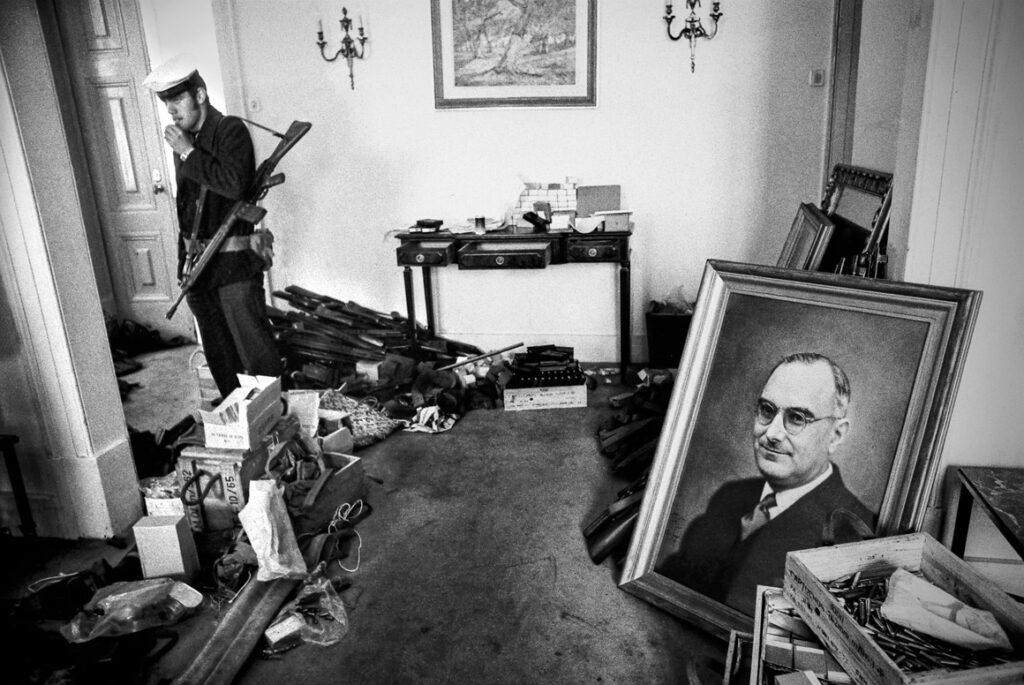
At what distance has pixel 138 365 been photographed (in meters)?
5.62

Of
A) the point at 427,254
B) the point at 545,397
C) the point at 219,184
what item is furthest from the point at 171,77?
the point at 545,397

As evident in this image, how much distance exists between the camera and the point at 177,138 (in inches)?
148

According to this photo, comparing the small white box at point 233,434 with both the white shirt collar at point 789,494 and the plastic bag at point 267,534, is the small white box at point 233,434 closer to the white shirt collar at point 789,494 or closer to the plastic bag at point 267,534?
the plastic bag at point 267,534

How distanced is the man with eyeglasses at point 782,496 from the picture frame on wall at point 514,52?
3180 millimetres

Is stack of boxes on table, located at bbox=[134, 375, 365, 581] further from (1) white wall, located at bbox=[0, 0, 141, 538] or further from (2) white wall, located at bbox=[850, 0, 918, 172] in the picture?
(2) white wall, located at bbox=[850, 0, 918, 172]

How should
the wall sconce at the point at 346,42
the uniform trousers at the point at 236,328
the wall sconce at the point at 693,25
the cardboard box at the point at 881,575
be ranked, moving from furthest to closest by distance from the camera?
the wall sconce at the point at 346,42
the wall sconce at the point at 693,25
the uniform trousers at the point at 236,328
the cardboard box at the point at 881,575

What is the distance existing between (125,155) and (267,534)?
4.31m

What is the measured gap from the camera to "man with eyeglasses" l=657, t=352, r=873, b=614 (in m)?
2.24

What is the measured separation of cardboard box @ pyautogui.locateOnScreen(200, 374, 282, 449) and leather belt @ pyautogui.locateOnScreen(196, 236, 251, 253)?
2.96 feet

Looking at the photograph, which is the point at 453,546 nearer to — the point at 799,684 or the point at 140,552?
the point at 140,552

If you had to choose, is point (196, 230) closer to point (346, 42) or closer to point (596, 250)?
point (346, 42)

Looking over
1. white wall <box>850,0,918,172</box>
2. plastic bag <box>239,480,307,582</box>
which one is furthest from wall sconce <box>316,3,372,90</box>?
plastic bag <box>239,480,307,582</box>

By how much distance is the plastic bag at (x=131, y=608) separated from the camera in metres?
2.50

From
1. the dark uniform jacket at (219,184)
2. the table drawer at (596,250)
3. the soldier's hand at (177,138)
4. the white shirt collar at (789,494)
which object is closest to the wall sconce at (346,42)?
the dark uniform jacket at (219,184)
